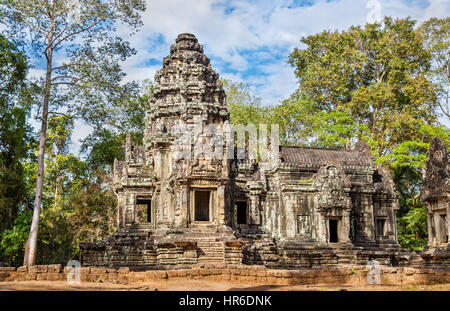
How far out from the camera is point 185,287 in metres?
10.7

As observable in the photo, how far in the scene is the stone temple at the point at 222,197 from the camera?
1844 cm

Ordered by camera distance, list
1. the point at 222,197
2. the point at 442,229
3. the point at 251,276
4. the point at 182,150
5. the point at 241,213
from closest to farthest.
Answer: the point at 251,276, the point at 442,229, the point at 222,197, the point at 182,150, the point at 241,213

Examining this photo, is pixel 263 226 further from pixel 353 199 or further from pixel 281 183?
pixel 353 199

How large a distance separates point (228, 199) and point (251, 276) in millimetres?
8413

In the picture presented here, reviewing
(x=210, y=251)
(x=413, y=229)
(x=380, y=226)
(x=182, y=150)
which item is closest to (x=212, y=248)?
(x=210, y=251)

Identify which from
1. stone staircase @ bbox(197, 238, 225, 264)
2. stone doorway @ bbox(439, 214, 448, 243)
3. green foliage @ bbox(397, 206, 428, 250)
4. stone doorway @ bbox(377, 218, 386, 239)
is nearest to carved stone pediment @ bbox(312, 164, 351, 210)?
stone doorway @ bbox(377, 218, 386, 239)

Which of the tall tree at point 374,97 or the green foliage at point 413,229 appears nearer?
the green foliage at point 413,229

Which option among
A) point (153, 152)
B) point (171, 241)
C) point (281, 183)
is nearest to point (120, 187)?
point (153, 152)

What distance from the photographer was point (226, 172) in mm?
18688

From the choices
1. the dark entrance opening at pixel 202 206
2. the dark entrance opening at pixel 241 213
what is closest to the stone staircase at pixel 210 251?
the dark entrance opening at pixel 202 206

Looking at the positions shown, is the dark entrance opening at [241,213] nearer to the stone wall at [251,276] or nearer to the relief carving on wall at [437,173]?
the relief carving on wall at [437,173]

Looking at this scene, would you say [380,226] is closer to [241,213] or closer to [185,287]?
[241,213]

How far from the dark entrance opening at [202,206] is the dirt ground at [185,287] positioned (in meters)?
9.16
